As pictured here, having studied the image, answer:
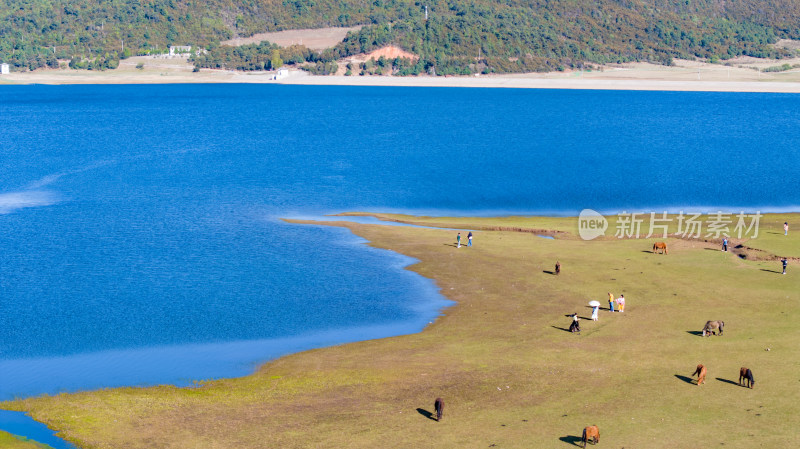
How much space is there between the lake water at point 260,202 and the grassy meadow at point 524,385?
3.73 m

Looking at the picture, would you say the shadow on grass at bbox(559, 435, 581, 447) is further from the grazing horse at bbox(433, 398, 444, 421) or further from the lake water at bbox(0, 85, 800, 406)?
the lake water at bbox(0, 85, 800, 406)

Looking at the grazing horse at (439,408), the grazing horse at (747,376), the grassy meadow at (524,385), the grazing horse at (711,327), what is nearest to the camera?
the grassy meadow at (524,385)

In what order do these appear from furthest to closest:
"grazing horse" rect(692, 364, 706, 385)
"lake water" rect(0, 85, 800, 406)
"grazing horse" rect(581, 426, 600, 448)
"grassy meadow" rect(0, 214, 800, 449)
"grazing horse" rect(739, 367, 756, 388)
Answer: "lake water" rect(0, 85, 800, 406)
"grazing horse" rect(692, 364, 706, 385)
"grazing horse" rect(739, 367, 756, 388)
"grassy meadow" rect(0, 214, 800, 449)
"grazing horse" rect(581, 426, 600, 448)

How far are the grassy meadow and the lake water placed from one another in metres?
3.73

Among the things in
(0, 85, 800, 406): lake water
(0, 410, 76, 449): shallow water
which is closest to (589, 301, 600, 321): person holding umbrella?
(0, 85, 800, 406): lake water

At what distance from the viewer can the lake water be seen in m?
53.5

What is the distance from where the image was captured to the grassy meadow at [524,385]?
38031 mm

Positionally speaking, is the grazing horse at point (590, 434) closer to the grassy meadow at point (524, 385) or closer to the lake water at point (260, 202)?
the grassy meadow at point (524, 385)

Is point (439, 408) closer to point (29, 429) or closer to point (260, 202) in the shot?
point (29, 429)

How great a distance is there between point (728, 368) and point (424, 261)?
97.2 feet

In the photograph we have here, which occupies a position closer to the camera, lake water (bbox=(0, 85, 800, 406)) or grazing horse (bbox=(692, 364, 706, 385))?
grazing horse (bbox=(692, 364, 706, 385))

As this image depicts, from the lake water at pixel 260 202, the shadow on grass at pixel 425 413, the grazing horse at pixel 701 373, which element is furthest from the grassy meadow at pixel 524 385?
the lake water at pixel 260 202

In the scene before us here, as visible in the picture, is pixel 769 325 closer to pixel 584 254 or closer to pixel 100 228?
pixel 584 254

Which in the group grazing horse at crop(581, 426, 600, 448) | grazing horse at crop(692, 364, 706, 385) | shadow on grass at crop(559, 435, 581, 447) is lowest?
shadow on grass at crop(559, 435, 581, 447)
